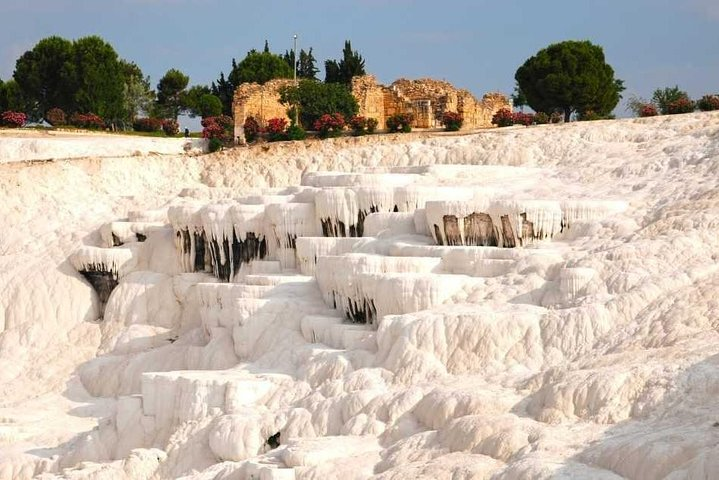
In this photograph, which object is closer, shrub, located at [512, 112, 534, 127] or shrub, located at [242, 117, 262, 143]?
shrub, located at [512, 112, 534, 127]

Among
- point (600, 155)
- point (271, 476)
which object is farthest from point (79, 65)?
point (271, 476)

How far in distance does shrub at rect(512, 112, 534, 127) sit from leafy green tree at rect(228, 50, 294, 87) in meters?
22.5

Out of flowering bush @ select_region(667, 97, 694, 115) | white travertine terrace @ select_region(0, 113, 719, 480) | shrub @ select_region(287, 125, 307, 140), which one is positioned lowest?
white travertine terrace @ select_region(0, 113, 719, 480)

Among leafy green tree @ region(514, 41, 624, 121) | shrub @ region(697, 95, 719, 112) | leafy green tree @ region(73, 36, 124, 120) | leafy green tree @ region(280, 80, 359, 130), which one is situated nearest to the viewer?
shrub @ region(697, 95, 719, 112)

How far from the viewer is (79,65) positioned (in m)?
56.1

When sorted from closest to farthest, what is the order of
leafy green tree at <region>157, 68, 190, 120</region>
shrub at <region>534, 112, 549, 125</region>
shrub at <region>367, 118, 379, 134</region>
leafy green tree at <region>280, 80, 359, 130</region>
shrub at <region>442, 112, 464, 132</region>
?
shrub at <region>534, 112, 549, 125</region>, shrub at <region>442, 112, 464, 132</region>, shrub at <region>367, 118, 379, 134</region>, leafy green tree at <region>280, 80, 359, 130</region>, leafy green tree at <region>157, 68, 190, 120</region>

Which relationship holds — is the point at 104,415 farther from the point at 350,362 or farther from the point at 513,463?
the point at 513,463

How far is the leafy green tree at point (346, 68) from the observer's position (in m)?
55.9

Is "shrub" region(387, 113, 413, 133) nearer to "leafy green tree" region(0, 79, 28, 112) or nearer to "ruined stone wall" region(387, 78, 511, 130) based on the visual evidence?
"ruined stone wall" region(387, 78, 511, 130)

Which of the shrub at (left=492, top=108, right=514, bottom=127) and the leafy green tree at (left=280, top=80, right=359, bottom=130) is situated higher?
the leafy green tree at (left=280, top=80, right=359, bottom=130)

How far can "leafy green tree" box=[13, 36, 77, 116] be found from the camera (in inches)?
2207

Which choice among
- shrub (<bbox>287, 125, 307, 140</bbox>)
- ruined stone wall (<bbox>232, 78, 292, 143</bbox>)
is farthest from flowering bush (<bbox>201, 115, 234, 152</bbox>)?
shrub (<bbox>287, 125, 307, 140</bbox>)

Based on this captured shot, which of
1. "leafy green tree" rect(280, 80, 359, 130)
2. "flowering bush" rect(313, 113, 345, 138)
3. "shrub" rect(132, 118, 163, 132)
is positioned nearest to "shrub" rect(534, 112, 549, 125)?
"flowering bush" rect(313, 113, 345, 138)

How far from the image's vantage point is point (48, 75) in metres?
57.4
